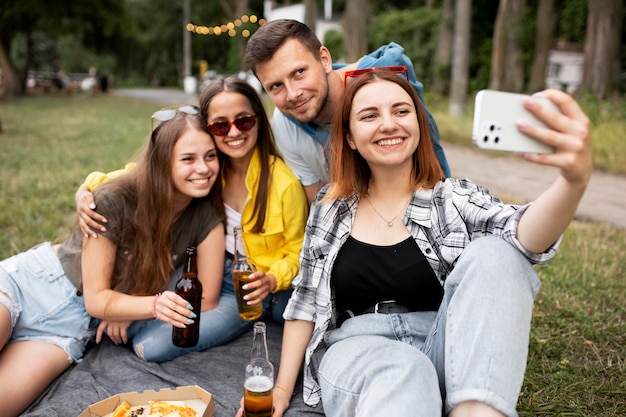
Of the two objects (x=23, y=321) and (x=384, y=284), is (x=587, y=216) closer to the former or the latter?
(x=384, y=284)

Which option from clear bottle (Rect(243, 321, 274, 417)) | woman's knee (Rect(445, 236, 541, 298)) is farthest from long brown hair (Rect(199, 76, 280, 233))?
woman's knee (Rect(445, 236, 541, 298))

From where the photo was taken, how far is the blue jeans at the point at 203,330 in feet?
11.0

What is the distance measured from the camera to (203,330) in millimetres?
3477

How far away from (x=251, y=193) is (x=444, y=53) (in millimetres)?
19225

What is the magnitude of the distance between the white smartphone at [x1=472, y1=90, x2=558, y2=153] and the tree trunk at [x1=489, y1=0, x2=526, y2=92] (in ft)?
49.1

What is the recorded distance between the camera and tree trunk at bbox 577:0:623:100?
13.5 meters

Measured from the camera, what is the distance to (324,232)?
276 centimetres

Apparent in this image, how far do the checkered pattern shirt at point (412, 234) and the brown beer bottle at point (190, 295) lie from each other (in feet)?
2.07

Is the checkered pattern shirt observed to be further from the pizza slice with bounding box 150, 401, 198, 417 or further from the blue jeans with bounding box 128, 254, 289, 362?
the blue jeans with bounding box 128, 254, 289, 362

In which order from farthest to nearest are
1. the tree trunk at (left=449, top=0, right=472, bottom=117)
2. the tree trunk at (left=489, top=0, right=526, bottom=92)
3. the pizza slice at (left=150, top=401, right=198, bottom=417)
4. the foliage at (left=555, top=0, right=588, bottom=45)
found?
the foliage at (left=555, top=0, right=588, bottom=45), the tree trunk at (left=489, top=0, right=526, bottom=92), the tree trunk at (left=449, top=0, right=472, bottom=117), the pizza slice at (left=150, top=401, right=198, bottom=417)

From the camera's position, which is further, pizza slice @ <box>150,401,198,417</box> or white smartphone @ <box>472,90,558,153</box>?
pizza slice @ <box>150,401,198,417</box>

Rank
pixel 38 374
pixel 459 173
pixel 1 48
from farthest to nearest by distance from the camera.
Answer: pixel 1 48 → pixel 459 173 → pixel 38 374

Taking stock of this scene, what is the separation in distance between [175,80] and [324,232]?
56048 mm

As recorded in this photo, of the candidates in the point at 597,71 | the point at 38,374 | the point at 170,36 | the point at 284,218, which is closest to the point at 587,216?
the point at 284,218
